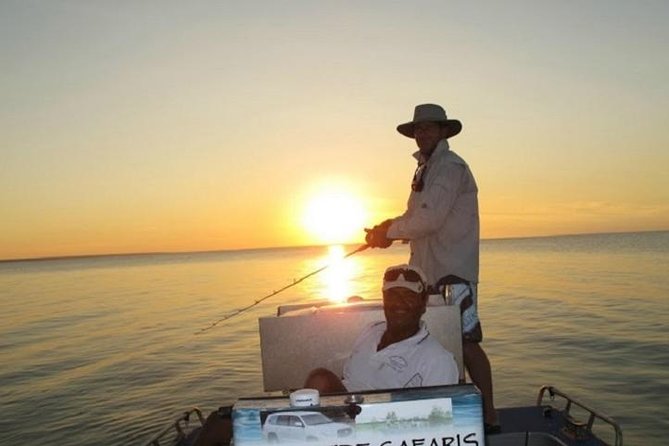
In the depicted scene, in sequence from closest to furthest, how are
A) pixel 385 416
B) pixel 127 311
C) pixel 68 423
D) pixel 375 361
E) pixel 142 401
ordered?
pixel 385 416 → pixel 375 361 → pixel 68 423 → pixel 142 401 → pixel 127 311

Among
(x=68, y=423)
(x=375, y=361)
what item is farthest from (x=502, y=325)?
(x=375, y=361)

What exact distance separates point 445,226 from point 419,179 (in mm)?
567

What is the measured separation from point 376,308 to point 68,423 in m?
9.92

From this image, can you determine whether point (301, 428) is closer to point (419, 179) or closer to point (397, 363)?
point (397, 363)

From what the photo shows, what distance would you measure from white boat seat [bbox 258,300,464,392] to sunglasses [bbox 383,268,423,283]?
1.13 m

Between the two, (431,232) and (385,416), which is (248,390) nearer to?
(431,232)

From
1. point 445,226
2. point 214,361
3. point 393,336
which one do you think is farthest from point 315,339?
point 214,361

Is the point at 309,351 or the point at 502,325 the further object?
the point at 502,325

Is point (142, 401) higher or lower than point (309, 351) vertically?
lower

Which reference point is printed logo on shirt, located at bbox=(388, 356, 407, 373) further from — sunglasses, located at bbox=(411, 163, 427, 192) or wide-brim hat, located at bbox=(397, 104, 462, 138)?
wide-brim hat, located at bbox=(397, 104, 462, 138)

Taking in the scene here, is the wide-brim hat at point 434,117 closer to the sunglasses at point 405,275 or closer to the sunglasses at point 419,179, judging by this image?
the sunglasses at point 419,179

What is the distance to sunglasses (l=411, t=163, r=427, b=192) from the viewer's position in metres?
6.01

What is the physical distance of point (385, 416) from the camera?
2.53m

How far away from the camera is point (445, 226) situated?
5.96 metres
